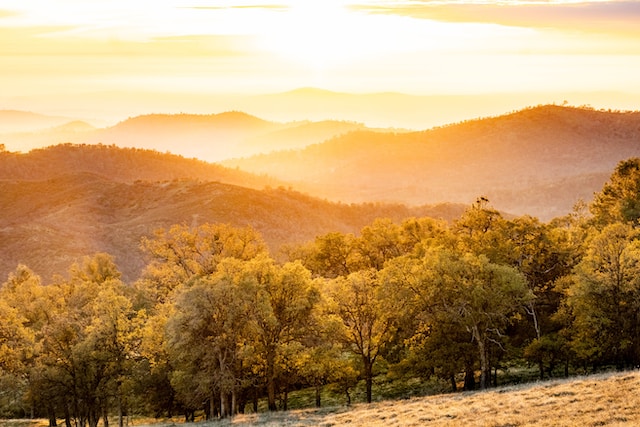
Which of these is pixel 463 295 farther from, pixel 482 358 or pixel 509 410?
pixel 509 410

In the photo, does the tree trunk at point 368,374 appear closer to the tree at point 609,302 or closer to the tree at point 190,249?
the tree at point 609,302

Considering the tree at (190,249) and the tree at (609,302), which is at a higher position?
the tree at (190,249)

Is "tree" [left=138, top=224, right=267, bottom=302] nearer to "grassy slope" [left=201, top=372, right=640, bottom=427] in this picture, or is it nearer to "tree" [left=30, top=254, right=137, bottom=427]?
"tree" [left=30, top=254, right=137, bottom=427]

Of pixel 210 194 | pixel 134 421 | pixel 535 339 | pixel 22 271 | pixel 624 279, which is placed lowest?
pixel 134 421

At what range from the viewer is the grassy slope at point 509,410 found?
3472cm

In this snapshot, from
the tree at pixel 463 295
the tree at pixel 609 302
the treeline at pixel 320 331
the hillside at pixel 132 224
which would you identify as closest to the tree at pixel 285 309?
the treeline at pixel 320 331

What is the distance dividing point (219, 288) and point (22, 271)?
60716 millimetres

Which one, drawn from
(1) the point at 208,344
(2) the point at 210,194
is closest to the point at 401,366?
(1) the point at 208,344

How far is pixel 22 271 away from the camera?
10556cm

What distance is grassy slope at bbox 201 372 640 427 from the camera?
34719mm

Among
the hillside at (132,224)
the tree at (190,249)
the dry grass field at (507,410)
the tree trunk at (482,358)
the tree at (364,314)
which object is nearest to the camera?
the dry grass field at (507,410)

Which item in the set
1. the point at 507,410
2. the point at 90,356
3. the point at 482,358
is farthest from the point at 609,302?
the point at 90,356

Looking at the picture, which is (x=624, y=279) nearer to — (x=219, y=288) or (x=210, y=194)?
(x=219, y=288)

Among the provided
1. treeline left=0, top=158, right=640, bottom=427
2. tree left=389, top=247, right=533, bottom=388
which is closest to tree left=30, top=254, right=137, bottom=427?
treeline left=0, top=158, right=640, bottom=427
